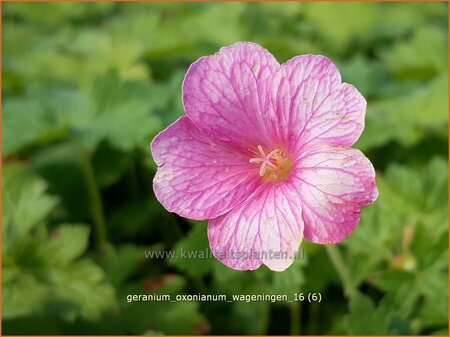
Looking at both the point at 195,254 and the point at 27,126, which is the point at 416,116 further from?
the point at 27,126

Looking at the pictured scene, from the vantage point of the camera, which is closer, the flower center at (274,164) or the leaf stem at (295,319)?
the flower center at (274,164)

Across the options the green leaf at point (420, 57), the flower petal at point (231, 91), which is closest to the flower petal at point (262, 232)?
the flower petal at point (231, 91)

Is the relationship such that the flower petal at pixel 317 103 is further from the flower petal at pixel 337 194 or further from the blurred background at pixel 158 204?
the blurred background at pixel 158 204

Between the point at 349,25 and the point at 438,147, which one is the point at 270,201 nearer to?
the point at 438,147

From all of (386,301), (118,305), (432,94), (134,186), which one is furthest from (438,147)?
(118,305)

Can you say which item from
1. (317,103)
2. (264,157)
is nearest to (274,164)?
(264,157)

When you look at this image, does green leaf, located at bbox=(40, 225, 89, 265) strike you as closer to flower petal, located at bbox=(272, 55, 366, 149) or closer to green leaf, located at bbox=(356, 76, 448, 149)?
flower petal, located at bbox=(272, 55, 366, 149)
